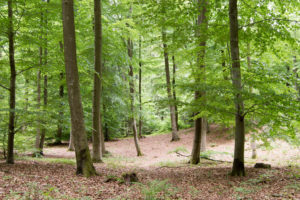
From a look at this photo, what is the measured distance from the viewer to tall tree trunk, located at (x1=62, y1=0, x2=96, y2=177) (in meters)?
6.36

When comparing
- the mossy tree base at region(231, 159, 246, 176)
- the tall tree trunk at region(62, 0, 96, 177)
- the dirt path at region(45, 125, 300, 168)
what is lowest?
the dirt path at region(45, 125, 300, 168)

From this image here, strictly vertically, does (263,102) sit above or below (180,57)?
below

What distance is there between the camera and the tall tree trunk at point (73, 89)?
6.36m

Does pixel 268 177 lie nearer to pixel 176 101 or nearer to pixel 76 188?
pixel 176 101

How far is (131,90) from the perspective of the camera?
15.2 meters

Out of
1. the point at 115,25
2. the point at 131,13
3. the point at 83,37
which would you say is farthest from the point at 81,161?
the point at 131,13

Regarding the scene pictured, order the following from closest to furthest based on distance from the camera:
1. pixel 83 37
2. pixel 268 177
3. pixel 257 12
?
pixel 268 177
pixel 257 12
pixel 83 37

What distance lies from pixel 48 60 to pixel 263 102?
23.8 ft

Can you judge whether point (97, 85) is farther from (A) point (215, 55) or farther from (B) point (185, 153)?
(B) point (185, 153)

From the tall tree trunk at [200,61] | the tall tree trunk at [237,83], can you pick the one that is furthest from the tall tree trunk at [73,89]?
the tall tree trunk at [237,83]

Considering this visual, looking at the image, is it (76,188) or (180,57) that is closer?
(76,188)

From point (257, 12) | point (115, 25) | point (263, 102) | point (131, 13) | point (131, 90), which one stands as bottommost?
point (263, 102)

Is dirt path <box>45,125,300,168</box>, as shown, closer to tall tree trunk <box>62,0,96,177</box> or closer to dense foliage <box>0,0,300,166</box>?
dense foliage <box>0,0,300,166</box>

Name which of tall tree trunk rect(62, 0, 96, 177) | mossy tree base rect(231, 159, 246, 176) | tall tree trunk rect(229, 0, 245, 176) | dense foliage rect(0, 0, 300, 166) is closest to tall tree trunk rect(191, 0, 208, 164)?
dense foliage rect(0, 0, 300, 166)
